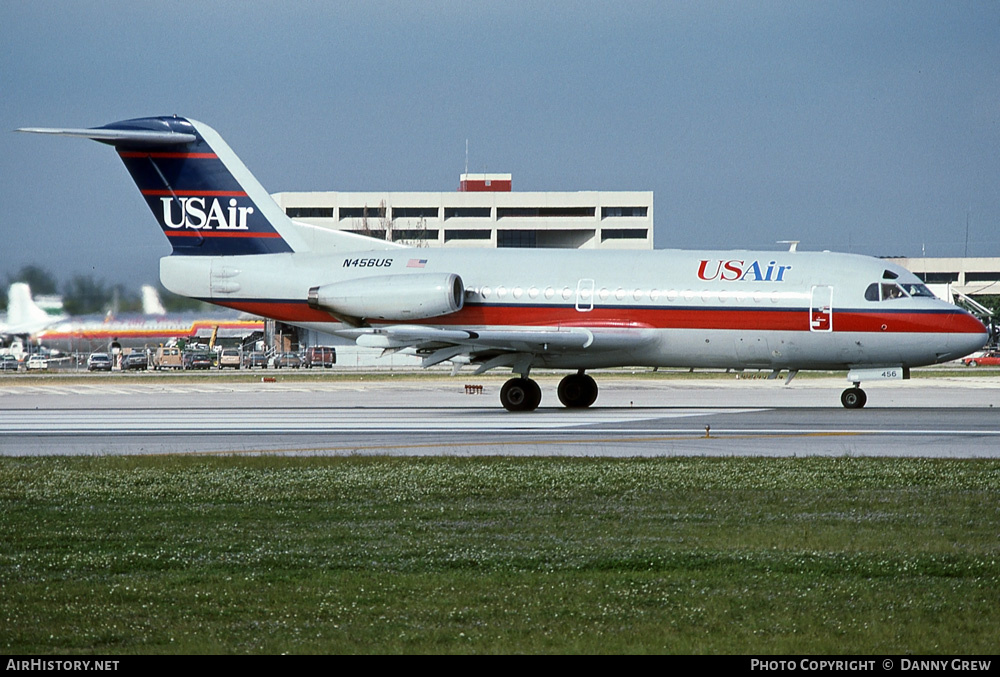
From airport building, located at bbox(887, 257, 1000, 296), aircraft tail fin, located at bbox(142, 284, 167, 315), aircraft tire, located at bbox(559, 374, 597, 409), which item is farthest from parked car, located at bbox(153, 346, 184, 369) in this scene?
airport building, located at bbox(887, 257, 1000, 296)

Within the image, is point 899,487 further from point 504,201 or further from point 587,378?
point 504,201

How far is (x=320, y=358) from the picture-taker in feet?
268

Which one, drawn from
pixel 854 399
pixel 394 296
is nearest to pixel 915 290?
pixel 854 399

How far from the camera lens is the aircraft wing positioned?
2662 cm

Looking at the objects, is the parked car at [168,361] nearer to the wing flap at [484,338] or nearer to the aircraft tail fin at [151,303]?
the aircraft tail fin at [151,303]

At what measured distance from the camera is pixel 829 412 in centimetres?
2731

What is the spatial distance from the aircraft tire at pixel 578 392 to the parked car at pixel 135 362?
178 ft

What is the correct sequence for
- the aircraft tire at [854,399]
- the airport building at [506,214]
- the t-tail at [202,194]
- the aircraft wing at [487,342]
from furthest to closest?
the airport building at [506,214]
the t-tail at [202,194]
the aircraft tire at [854,399]
the aircraft wing at [487,342]

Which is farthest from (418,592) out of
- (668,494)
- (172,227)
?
(172,227)

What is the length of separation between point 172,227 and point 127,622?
2475 centimetres

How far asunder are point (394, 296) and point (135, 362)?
56831mm

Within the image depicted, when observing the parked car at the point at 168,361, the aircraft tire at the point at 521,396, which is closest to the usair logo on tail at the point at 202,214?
the aircraft tire at the point at 521,396

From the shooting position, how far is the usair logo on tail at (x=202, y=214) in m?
30.6
